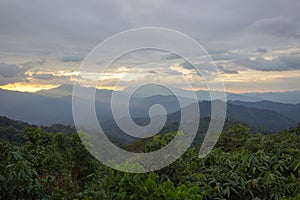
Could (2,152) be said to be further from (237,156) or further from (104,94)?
(237,156)

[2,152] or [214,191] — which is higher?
[2,152]

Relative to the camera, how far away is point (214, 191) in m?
3.73

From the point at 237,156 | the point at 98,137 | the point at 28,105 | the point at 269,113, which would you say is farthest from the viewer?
the point at 28,105

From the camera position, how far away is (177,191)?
2559mm

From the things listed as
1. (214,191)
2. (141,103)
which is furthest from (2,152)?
(214,191)

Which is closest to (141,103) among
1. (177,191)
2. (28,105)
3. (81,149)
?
(177,191)

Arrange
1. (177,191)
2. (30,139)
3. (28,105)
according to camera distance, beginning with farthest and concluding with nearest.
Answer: (28,105)
(30,139)
(177,191)

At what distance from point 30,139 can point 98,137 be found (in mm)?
2794

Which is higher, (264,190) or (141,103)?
(141,103)

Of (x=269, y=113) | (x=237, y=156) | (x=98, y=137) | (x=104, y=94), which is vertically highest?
(x=104, y=94)

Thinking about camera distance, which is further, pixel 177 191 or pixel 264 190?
pixel 264 190

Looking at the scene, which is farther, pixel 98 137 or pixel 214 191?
pixel 98 137

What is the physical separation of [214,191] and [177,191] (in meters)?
1.36

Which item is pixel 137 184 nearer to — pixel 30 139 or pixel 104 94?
pixel 104 94
